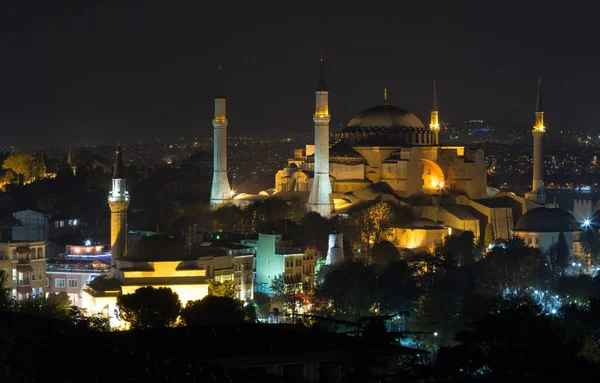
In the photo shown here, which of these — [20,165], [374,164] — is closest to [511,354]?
[374,164]

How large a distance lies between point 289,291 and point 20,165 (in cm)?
4403

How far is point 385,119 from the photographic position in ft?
287

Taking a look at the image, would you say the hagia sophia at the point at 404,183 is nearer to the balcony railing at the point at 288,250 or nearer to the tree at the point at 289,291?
the balcony railing at the point at 288,250

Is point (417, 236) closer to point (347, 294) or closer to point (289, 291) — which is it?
point (289, 291)

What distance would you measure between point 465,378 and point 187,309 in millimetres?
22725

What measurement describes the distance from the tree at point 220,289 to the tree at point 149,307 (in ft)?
9.72

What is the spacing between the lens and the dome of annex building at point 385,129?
8619 cm

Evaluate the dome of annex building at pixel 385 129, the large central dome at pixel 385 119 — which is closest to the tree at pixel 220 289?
the dome of annex building at pixel 385 129

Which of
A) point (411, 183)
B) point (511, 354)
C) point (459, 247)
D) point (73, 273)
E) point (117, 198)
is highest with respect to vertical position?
point (411, 183)

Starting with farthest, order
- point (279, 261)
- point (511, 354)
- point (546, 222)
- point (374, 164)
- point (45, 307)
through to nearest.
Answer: point (374, 164) → point (546, 222) → point (279, 261) → point (45, 307) → point (511, 354)

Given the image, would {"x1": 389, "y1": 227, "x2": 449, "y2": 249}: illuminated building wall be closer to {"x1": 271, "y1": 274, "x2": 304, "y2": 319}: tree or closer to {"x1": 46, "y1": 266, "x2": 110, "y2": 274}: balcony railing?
{"x1": 271, "y1": 274, "x2": 304, "y2": 319}: tree

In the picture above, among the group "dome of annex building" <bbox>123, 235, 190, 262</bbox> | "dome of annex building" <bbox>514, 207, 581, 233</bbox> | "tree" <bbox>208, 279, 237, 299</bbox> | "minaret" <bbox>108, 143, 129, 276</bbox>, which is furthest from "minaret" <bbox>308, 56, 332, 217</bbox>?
"tree" <bbox>208, 279, 237, 299</bbox>

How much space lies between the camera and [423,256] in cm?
6862

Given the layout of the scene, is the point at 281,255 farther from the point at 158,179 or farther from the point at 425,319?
the point at 158,179
